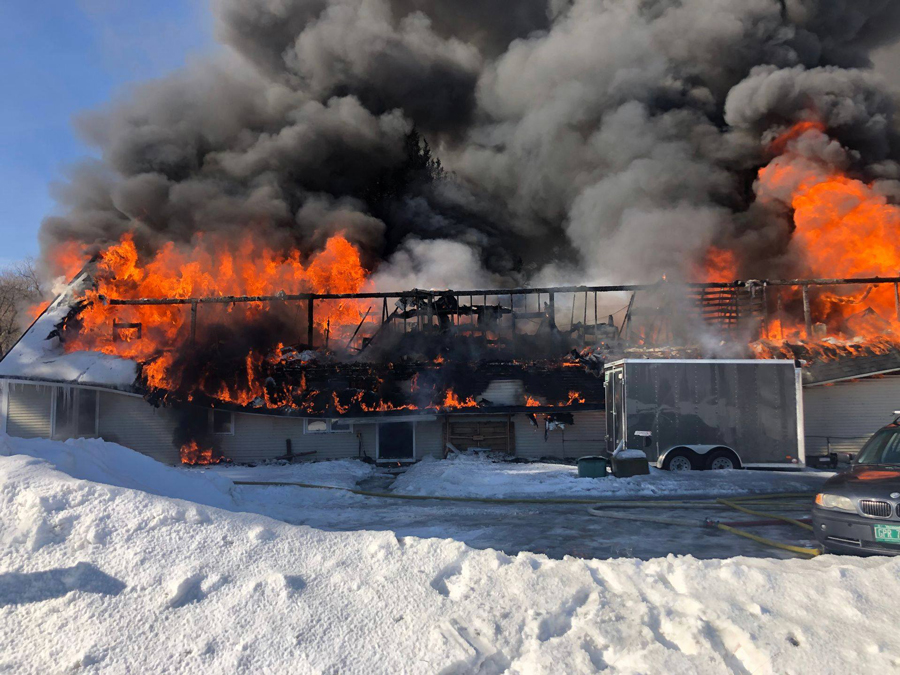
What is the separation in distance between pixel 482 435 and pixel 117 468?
1397cm

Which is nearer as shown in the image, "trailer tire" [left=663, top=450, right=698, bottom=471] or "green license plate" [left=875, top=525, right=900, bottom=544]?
"green license plate" [left=875, top=525, right=900, bottom=544]

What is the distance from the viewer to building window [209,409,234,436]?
20.7m

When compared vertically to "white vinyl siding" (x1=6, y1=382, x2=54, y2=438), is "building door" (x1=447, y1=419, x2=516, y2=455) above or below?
below

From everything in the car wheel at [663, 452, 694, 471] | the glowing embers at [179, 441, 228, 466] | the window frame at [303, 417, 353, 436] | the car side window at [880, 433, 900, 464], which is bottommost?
the glowing embers at [179, 441, 228, 466]

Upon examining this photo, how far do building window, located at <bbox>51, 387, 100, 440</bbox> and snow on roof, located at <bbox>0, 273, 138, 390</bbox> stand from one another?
0.61 meters

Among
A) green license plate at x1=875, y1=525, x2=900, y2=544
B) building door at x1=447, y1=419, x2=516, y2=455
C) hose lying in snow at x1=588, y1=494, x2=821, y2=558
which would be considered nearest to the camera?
green license plate at x1=875, y1=525, x2=900, y2=544

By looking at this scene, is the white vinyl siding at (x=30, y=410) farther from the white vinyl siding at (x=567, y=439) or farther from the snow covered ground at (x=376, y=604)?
the snow covered ground at (x=376, y=604)

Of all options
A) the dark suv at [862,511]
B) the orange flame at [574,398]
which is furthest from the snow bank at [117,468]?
the orange flame at [574,398]

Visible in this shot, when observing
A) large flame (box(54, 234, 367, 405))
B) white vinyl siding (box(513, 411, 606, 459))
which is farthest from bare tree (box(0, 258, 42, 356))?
white vinyl siding (box(513, 411, 606, 459))

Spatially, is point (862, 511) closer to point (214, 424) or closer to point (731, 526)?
point (731, 526)

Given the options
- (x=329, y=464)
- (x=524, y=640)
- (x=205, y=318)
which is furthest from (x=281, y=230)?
(x=524, y=640)

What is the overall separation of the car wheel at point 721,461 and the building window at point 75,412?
66.2 ft

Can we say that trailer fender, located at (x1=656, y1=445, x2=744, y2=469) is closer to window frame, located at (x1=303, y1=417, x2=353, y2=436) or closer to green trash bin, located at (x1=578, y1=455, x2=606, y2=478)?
green trash bin, located at (x1=578, y1=455, x2=606, y2=478)

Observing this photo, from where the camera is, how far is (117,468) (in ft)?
24.9
